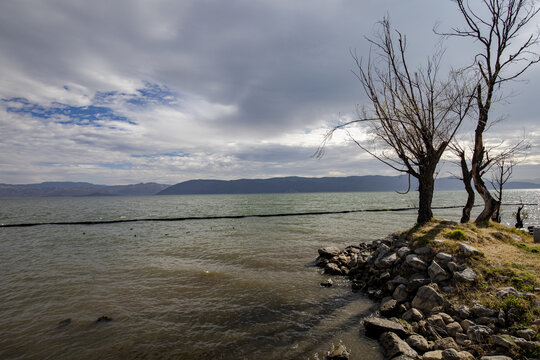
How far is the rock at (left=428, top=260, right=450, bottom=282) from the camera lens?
8031 mm

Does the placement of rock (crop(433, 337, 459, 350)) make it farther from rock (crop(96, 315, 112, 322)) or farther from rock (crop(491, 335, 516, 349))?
rock (crop(96, 315, 112, 322))

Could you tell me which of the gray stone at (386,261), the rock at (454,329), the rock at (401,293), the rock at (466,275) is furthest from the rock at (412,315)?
the gray stone at (386,261)

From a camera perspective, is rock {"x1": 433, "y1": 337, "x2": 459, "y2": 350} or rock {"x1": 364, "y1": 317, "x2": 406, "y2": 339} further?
rock {"x1": 364, "y1": 317, "x2": 406, "y2": 339}

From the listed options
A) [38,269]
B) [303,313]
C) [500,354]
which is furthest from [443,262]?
[38,269]

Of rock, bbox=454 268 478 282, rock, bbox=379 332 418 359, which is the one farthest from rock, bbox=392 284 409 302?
rock, bbox=379 332 418 359

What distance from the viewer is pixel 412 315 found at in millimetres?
6898

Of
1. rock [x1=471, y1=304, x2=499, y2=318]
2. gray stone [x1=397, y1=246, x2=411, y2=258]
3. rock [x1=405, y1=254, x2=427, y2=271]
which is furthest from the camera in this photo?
gray stone [x1=397, y1=246, x2=411, y2=258]

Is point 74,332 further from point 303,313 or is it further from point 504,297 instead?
point 504,297

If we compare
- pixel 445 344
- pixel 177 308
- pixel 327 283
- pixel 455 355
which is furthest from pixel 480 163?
pixel 177 308

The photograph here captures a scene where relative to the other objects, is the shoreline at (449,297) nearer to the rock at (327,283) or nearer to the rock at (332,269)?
the rock at (327,283)

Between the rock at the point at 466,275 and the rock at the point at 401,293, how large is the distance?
1593 mm

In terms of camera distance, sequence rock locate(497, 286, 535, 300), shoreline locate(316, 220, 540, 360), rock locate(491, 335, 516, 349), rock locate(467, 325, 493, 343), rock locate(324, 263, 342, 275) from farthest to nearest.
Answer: rock locate(324, 263, 342, 275) → rock locate(497, 286, 535, 300) → rock locate(467, 325, 493, 343) → shoreline locate(316, 220, 540, 360) → rock locate(491, 335, 516, 349)

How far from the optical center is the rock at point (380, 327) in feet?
20.6

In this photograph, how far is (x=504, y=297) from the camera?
21.5 feet
